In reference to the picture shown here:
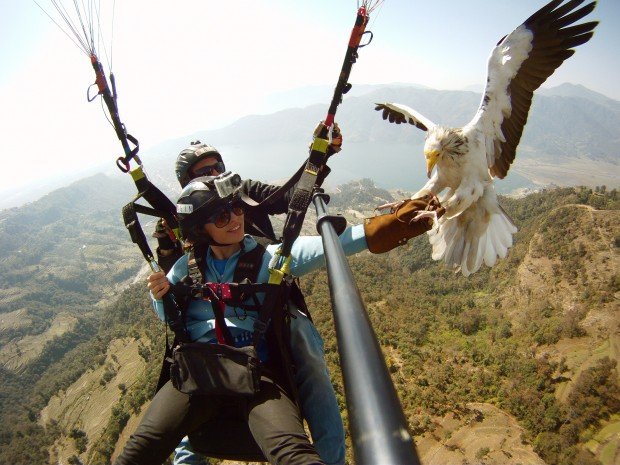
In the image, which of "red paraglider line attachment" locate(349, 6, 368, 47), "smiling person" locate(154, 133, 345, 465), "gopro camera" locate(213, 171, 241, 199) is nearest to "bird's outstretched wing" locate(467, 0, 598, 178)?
"red paraglider line attachment" locate(349, 6, 368, 47)

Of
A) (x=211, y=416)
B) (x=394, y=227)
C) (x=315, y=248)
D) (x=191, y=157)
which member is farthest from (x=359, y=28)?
(x=211, y=416)

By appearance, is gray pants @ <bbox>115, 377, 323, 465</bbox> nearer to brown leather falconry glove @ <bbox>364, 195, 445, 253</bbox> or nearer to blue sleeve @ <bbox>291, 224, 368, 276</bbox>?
blue sleeve @ <bbox>291, 224, 368, 276</bbox>

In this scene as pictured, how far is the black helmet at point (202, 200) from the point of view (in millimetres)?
2754

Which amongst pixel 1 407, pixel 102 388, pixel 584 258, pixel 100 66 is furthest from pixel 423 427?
pixel 1 407

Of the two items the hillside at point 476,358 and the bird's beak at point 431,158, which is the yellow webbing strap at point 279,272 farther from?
the hillside at point 476,358

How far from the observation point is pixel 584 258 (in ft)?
148

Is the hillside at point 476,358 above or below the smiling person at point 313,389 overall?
below

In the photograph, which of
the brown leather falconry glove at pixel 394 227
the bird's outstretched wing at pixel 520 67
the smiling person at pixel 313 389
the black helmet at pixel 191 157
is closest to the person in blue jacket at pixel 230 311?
the brown leather falconry glove at pixel 394 227

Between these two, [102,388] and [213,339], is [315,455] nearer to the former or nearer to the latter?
[213,339]

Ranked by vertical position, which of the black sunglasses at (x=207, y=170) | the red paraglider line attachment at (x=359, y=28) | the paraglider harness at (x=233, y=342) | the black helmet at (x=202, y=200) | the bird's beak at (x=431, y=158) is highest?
the red paraglider line attachment at (x=359, y=28)

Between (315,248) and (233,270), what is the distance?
77 cm

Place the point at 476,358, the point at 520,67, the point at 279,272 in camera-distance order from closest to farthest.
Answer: the point at 279,272 < the point at 520,67 < the point at 476,358

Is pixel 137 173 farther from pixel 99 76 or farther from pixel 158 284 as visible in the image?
pixel 158 284

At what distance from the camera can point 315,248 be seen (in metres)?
2.72
